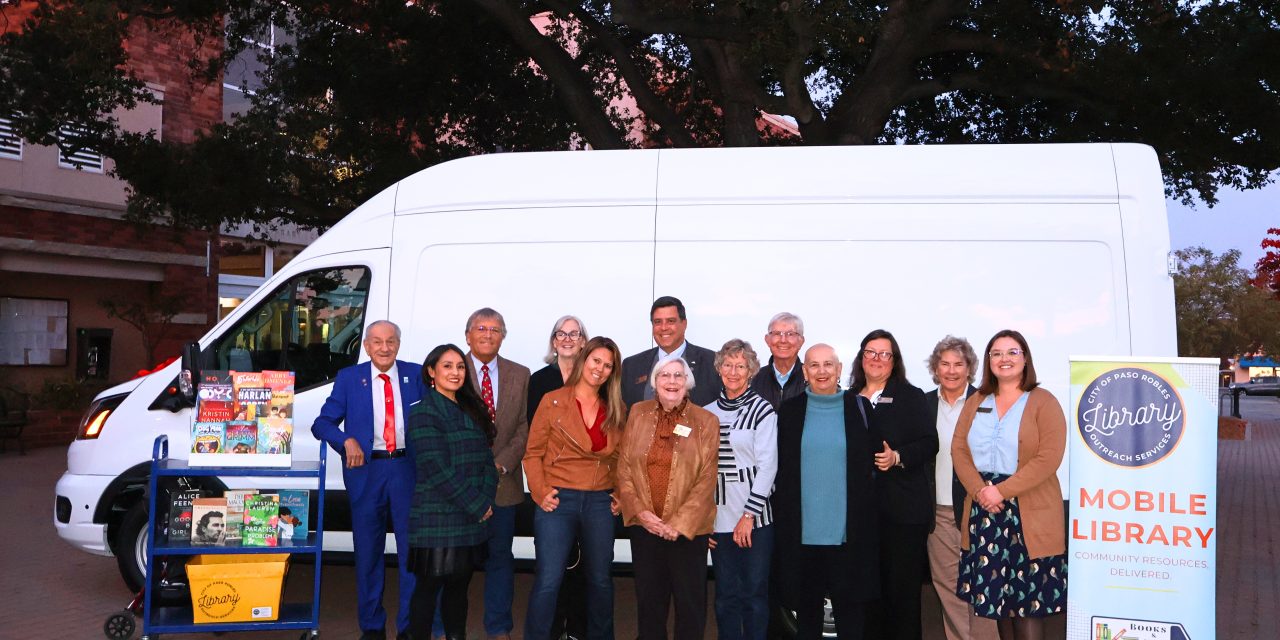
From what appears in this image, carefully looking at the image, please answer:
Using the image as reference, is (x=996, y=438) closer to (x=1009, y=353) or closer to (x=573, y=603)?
(x=1009, y=353)

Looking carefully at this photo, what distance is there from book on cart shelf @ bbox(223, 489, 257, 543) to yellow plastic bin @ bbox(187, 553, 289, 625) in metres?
0.16

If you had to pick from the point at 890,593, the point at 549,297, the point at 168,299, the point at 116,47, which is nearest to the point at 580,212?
the point at 549,297

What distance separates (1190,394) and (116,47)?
10898mm

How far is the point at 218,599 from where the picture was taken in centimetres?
554

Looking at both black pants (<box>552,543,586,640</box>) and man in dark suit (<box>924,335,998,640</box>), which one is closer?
man in dark suit (<box>924,335,998,640</box>)

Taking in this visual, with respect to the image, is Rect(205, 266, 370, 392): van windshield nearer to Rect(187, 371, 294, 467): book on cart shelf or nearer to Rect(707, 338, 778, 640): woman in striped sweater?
Rect(187, 371, 294, 467): book on cart shelf

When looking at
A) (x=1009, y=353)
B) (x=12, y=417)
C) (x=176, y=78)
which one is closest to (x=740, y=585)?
(x=1009, y=353)

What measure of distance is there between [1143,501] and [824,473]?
139 cm

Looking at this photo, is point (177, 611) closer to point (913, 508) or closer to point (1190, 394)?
point (913, 508)

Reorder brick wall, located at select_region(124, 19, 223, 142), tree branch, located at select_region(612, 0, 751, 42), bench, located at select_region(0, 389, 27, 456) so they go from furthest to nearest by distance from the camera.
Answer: brick wall, located at select_region(124, 19, 223, 142), bench, located at select_region(0, 389, 27, 456), tree branch, located at select_region(612, 0, 751, 42)

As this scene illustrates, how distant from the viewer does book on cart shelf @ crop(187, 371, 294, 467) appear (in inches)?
215

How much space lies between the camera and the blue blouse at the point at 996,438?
4773 millimetres

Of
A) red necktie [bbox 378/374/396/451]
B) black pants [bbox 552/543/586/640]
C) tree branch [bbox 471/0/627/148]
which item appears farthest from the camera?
tree branch [bbox 471/0/627/148]

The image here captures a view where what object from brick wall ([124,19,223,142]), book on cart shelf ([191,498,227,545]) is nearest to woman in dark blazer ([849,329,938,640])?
book on cart shelf ([191,498,227,545])
